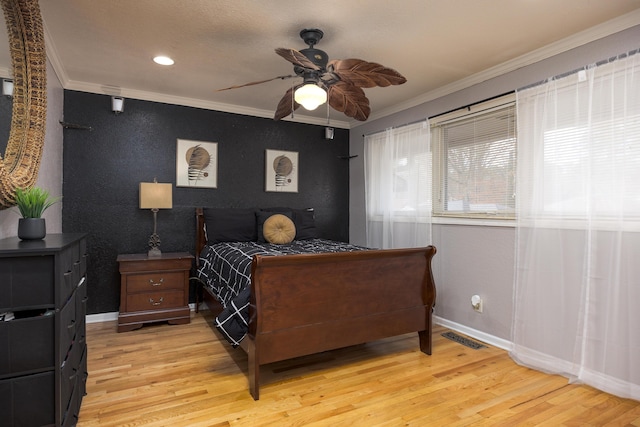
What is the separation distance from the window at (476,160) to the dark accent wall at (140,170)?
72.5 inches

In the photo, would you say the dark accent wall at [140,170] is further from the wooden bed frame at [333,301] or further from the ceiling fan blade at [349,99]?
the wooden bed frame at [333,301]

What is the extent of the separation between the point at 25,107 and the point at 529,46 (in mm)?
3344

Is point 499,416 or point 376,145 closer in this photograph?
point 499,416

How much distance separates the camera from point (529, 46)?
2787 mm

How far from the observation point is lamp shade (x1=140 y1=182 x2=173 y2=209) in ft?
12.2

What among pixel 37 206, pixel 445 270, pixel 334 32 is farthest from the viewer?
pixel 445 270

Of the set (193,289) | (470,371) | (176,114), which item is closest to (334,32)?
(176,114)

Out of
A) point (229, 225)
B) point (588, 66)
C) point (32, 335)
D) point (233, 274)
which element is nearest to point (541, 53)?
point (588, 66)

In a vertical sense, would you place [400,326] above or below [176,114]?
below

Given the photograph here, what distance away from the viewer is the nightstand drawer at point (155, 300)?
3500 millimetres

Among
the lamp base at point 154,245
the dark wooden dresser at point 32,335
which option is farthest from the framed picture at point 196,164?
the dark wooden dresser at point 32,335

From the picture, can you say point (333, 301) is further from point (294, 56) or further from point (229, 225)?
point (229, 225)

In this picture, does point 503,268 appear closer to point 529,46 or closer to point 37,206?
point 529,46

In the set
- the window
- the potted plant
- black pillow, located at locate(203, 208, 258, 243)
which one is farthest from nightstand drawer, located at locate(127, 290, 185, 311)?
the window
